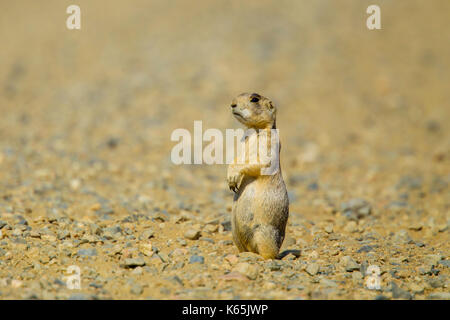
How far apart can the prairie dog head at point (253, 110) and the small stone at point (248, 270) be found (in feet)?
4.67

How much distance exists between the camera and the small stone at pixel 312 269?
5.29 m

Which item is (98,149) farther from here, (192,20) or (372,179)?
(192,20)

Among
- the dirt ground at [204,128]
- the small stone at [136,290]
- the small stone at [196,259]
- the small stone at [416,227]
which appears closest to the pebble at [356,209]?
the dirt ground at [204,128]

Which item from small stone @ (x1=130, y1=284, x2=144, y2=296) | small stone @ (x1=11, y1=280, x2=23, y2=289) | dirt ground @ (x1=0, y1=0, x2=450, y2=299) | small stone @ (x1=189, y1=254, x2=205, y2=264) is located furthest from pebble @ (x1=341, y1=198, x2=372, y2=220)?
small stone @ (x1=11, y1=280, x2=23, y2=289)

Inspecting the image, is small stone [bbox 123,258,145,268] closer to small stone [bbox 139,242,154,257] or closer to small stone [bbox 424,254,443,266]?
small stone [bbox 139,242,154,257]

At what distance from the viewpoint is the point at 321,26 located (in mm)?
17422

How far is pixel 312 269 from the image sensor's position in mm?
5324

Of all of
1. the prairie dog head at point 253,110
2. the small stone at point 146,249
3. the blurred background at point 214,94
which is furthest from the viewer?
the blurred background at point 214,94

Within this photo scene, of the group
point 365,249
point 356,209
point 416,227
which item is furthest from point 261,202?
point 356,209

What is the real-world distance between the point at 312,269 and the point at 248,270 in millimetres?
699

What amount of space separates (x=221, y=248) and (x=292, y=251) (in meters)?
0.79

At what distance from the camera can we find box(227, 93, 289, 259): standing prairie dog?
545 cm

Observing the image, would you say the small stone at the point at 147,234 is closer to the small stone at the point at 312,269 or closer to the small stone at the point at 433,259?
the small stone at the point at 312,269

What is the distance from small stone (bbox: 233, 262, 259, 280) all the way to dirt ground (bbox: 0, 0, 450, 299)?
1cm
